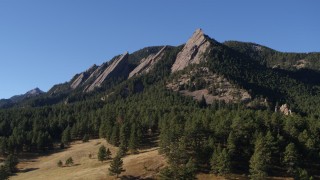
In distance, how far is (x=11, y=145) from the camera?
160 m

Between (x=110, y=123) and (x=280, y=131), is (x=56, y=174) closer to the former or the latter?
(x=110, y=123)

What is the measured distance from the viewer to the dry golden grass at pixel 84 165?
10915 centimetres

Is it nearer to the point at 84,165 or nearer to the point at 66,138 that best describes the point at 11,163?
the point at 84,165

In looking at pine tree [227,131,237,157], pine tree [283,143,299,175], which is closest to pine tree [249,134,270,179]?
pine tree [283,143,299,175]

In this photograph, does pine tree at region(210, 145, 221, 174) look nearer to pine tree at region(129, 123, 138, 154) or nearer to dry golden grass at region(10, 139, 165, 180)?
dry golden grass at region(10, 139, 165, 180)

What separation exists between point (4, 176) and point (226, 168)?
6535 cm

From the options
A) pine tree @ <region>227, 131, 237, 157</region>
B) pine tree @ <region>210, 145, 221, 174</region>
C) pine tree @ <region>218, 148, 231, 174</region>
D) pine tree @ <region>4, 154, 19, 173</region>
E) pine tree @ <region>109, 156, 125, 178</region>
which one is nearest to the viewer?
pine tree @ <region>218, 148, 231, 174</region>

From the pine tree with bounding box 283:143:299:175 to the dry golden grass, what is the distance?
34150 mm

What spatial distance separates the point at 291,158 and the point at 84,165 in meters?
64.6

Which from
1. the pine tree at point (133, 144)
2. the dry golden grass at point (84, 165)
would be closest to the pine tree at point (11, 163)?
the dry golden grass at point (84, 165)

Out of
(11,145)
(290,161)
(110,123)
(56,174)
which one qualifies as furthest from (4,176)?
(290,161)

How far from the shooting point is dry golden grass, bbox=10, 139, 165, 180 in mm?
109150

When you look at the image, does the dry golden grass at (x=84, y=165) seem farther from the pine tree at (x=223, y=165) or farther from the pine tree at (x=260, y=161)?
the pine tree at (x=260, y=161)

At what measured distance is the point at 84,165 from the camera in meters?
126
